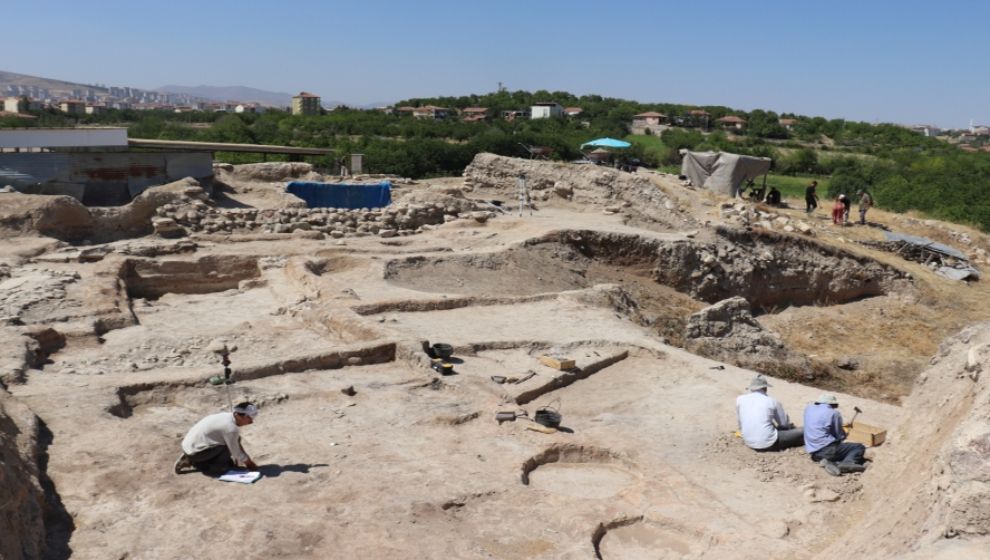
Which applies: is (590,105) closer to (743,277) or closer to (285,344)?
(743,277)

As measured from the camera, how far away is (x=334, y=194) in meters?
20.8

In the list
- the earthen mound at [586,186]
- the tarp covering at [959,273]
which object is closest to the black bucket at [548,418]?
the earthen mound at [586,186]

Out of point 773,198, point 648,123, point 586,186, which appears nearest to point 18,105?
point 648,123

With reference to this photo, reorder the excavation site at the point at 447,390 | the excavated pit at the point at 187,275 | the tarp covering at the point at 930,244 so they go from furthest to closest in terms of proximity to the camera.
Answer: the tarp covering at the point at 930,244
the excavated pit at the point at 187,275
the excavation site at the point at 447,390

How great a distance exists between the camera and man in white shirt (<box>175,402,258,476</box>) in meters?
6.22

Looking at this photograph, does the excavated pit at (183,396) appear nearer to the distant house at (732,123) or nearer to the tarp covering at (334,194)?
the tarp covering at (334,194)

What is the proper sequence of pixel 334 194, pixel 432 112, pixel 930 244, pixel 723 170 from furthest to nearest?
1. pixel 432 112
2. pixel 723 170
3. pixel 930 244
4. pixel 334 194

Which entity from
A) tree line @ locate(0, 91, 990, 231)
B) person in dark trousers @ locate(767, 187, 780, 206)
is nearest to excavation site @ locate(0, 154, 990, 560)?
person in dark trousers @ locate(767, 187, 780, 206)

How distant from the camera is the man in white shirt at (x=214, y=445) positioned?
622 centimetres

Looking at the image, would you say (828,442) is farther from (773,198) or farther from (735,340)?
(773,198)

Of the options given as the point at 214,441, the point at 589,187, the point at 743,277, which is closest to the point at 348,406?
the point at 214,441

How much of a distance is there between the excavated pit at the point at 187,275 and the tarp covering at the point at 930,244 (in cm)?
1619

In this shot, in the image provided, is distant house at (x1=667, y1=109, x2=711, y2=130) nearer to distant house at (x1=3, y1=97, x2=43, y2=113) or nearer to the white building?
distant house at (x1=3, y1=97, x2=43, y2=113)

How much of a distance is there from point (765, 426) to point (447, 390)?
3179 mm
